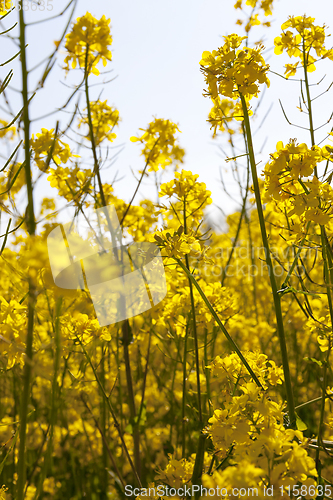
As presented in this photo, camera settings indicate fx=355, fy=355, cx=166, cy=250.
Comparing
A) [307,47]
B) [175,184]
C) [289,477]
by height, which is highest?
[307,47]

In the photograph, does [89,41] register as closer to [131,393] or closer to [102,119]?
[102,119]

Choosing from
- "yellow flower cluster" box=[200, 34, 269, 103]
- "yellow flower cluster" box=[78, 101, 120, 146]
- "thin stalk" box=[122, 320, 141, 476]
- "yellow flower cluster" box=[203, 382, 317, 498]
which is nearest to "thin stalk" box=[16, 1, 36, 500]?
"yellow flower cluster" box=[203, 382, 317, 498]

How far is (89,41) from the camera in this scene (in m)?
1.96

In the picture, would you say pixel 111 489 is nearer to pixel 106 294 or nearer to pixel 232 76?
pixel 106 294

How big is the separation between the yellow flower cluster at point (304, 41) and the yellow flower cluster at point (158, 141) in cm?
88

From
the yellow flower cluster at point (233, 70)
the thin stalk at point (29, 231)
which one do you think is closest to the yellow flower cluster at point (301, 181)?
the yellow flower cluster at point (233, 70)

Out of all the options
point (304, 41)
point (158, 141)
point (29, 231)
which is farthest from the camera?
point (158, 141)

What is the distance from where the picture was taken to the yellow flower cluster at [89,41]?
6.40ft

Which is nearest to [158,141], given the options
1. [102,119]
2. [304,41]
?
[102,119]

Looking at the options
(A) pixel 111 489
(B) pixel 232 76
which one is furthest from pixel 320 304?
(B) pixel 232 76

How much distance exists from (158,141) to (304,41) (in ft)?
3.48

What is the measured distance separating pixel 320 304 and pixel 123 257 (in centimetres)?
203

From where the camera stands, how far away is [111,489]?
101 inches

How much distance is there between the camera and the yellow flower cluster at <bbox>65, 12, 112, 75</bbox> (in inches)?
76.8
